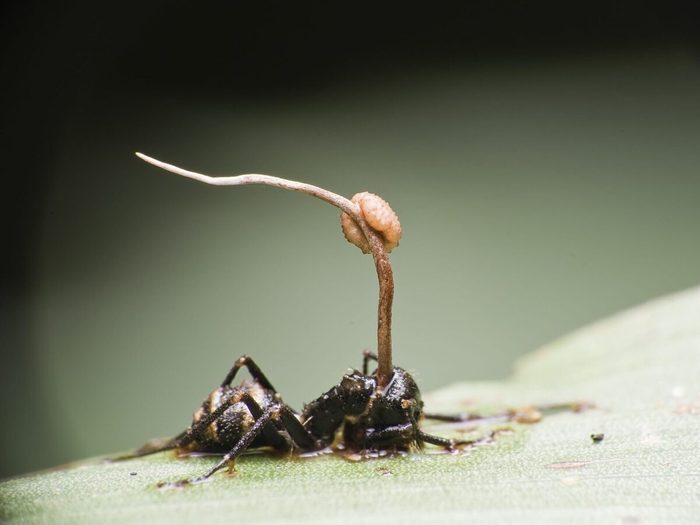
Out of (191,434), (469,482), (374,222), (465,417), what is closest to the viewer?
(469,482)

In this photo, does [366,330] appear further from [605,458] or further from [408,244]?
[605,458]

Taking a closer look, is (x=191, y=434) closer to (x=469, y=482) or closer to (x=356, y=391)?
(x=356, y=391)

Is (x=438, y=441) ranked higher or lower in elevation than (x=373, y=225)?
lower

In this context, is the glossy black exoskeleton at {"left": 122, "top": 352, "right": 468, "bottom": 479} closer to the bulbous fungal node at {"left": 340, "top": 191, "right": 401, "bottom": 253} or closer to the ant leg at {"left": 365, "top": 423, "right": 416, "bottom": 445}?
the ant leg at {"left": 365, "top": 423, "right": 416, "bottom": 445}

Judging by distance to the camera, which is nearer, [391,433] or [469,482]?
[469,482]

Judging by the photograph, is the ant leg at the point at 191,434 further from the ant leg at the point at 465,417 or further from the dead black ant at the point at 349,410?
the ant leg at the point at 465,417

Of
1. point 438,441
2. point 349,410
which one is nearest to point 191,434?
point 349,410

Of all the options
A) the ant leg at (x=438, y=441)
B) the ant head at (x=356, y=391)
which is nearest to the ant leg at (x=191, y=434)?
the ant head at (x=356, y=391)

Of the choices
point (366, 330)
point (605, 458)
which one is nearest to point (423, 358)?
point (366, 330)
